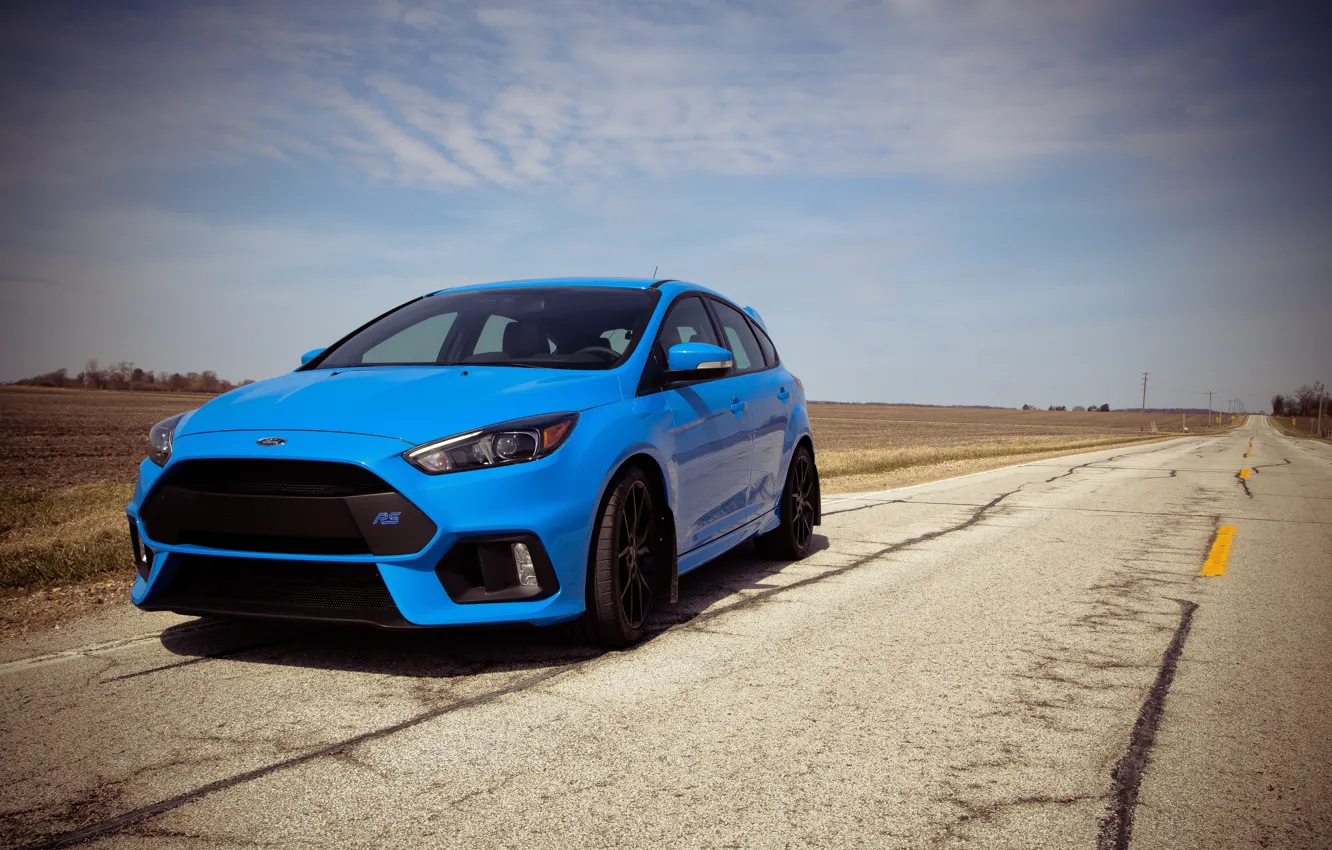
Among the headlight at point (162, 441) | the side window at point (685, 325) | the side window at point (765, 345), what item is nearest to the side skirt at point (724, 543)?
the side window at point (685, 325)

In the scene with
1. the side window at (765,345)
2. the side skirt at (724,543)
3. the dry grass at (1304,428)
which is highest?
the side window at (765,345)

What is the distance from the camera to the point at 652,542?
4410mm

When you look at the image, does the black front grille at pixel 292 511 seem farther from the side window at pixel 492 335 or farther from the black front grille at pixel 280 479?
the side window at pixel 492 335

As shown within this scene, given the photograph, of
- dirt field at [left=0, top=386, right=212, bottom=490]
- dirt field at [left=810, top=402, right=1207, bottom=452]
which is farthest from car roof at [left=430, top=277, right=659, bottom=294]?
dirt field at [left=810, top=402, right=1207, bottom=452]

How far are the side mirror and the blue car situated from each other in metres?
0.02

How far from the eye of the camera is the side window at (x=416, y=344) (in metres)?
4.96

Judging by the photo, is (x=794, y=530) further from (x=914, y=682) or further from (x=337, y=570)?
(x=337, y=570)

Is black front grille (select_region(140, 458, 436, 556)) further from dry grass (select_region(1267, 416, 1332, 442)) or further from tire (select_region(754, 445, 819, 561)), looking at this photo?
dry grass (select_region(1267, 416, 1332, 442))

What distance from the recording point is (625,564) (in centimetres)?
413

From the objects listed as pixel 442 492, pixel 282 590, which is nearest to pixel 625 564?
pixel 442 492

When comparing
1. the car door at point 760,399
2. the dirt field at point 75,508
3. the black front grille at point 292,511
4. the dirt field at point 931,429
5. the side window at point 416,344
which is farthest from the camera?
the dirt field at point 931,429

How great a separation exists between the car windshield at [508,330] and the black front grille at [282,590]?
143 centimetres

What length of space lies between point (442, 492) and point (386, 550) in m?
0.28

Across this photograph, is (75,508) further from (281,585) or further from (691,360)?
(691,360)
